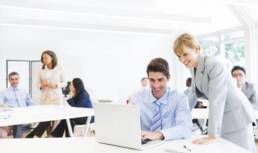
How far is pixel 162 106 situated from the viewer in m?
2.10

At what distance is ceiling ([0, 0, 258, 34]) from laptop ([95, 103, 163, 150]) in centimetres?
358

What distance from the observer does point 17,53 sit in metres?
7.48

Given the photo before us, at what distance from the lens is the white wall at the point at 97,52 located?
298 inches

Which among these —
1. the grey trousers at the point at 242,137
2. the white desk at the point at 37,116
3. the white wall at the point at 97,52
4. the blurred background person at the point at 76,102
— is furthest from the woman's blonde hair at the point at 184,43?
the white wall at the point at 97,52

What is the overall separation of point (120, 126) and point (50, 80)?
306 centimetres

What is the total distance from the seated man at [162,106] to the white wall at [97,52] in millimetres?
5972

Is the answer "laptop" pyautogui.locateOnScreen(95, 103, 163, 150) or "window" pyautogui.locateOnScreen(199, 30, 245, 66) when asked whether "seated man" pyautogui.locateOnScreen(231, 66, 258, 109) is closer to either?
"window" pyautogui.locateOnScreen(199, 30, 245, 66)

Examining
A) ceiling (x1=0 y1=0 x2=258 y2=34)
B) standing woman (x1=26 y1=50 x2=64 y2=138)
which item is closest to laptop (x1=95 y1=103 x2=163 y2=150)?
standing woman (x1=26 y1=50 x2=64 y2=138)

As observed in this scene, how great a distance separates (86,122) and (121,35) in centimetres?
488

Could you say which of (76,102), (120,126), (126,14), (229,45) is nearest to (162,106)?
(120,126)

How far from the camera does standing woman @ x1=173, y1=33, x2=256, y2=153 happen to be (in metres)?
1.93

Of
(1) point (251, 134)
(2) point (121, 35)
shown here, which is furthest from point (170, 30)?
(1) point (251, 134)

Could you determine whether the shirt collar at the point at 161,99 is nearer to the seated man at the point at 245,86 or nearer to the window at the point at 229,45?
the seated man at the point at 245,86

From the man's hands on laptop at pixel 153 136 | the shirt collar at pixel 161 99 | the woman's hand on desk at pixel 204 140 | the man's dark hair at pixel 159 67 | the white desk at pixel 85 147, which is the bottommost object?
the white desk at pixel 85 147
